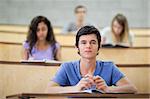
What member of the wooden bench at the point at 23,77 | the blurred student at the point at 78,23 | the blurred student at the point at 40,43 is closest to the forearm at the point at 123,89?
the wooden bench at the point at 23,77

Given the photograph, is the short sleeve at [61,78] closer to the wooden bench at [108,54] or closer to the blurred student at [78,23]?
the wooden bench at [108,54]

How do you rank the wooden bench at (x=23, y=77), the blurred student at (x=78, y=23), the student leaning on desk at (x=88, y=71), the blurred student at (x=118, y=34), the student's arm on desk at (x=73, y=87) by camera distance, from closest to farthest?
the student's arm on desk at (x=73, y=87) → the student leaning on desk at (x=88, y=71) → the wooden bench at (x=23, y=77) → the blurred student at (x=118, y=34) → the blurred student at (x=78, y=23)

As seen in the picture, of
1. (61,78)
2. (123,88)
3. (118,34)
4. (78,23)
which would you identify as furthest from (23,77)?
(78,23)

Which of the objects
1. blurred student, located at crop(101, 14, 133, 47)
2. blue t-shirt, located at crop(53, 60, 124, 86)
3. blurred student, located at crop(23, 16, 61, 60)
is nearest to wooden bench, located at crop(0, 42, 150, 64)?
blurred student, located at crop(23, 16, 61, 60)

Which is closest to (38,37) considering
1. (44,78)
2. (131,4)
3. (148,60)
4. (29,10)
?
(44,78)

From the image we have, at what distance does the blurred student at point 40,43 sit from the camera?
7.34 ft

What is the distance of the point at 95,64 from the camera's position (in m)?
1.54

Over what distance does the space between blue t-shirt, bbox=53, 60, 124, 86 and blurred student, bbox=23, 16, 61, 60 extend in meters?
0.72

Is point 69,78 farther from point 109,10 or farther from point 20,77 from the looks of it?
point 109,10

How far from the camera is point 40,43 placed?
2283 millimetres

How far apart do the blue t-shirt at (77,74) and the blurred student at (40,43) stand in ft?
2.38

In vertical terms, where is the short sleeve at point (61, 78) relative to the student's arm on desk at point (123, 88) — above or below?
above

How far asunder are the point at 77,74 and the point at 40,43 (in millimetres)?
822

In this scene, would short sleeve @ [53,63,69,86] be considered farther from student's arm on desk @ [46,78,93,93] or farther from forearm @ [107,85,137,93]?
forearm @ [107,85,137,93]
